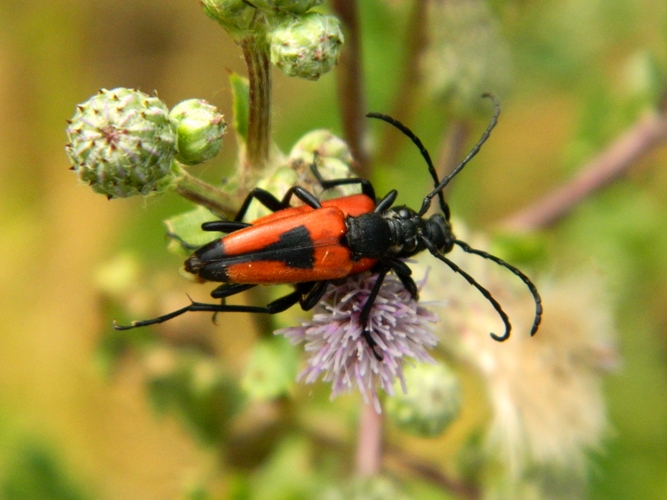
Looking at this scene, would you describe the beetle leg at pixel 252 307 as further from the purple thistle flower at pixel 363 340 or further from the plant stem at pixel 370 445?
the plant stem at pixel 370 445

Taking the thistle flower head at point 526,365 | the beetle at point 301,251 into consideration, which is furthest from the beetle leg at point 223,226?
the thistle flower head at point 526,365

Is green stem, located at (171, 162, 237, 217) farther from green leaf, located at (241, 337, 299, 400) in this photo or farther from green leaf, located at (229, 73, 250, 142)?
green leaf, located at (241, 337, 299, 400)

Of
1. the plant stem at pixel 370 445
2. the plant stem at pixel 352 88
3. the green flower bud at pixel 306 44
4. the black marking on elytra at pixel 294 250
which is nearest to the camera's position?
the green flower bud at pixel 306 44

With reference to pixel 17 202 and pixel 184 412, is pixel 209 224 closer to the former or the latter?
pixel 184 412

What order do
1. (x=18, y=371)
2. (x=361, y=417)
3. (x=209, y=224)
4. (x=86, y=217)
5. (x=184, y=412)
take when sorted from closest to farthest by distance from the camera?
(x=209, y=224), (x=361, y=417), (x=184, y=412), (x=18, y=371), (x=86, y=217)

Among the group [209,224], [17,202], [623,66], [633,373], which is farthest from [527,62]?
[17,202]

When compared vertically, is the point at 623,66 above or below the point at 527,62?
above

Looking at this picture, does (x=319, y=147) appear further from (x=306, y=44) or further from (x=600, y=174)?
(x=600, y=174)
